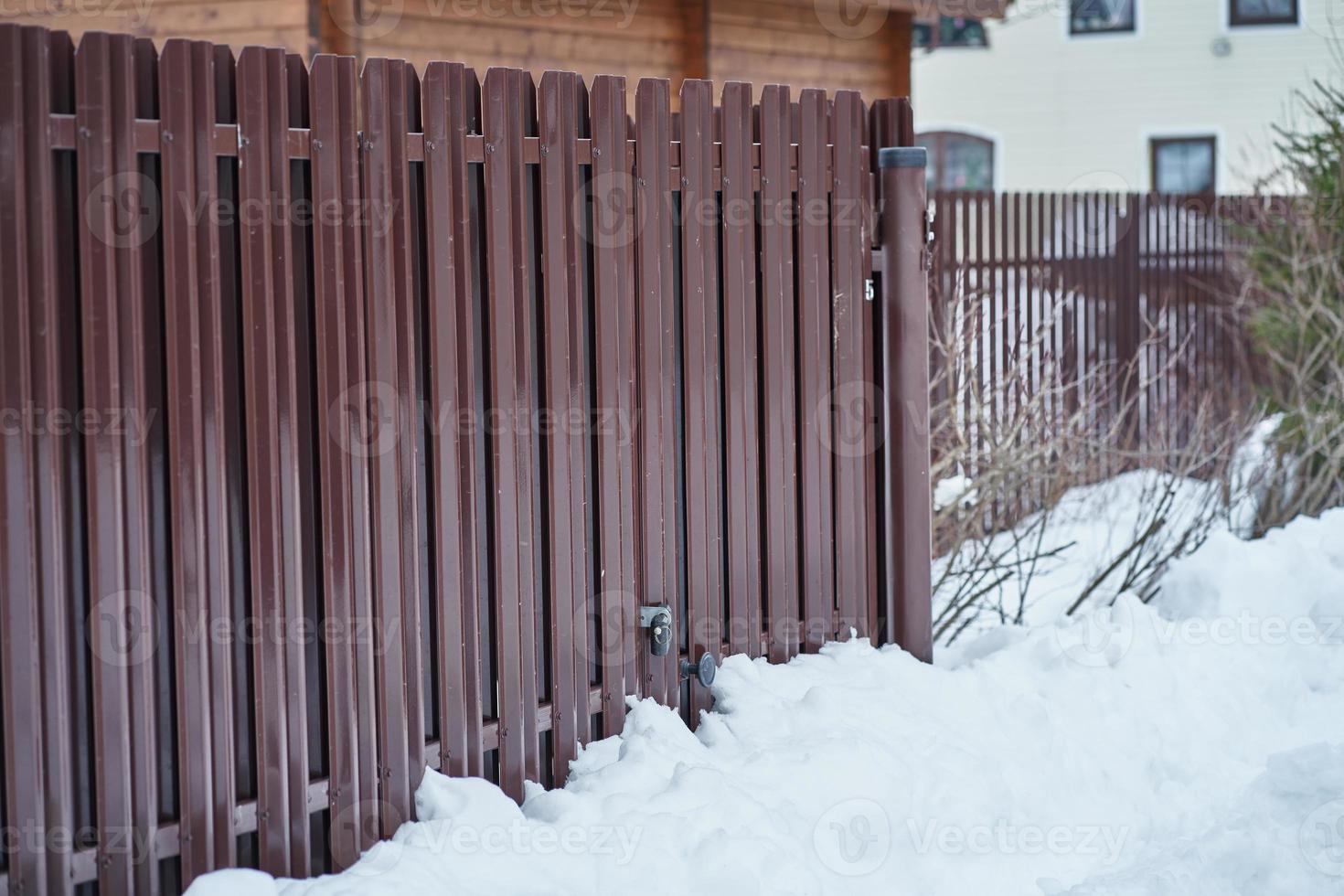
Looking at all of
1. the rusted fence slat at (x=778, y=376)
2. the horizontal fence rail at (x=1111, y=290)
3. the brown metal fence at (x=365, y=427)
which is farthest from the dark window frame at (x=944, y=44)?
the brown metal fence at (x=365, y=427)

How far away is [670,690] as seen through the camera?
14.1 ft

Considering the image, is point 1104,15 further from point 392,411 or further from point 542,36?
point 392,411

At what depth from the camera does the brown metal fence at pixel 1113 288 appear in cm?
1033

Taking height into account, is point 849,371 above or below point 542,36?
below

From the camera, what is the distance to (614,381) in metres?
Answer: 4.13

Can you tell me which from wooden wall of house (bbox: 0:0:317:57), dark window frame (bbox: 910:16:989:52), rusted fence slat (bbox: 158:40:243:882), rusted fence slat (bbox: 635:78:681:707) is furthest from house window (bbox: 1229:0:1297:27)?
rusted fence slat (bbox: 158:40:243:882)

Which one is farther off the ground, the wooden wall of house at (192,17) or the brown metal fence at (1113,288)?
the wooden wall of house at (192,17)

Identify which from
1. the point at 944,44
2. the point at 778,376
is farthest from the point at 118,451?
the point at 944,44

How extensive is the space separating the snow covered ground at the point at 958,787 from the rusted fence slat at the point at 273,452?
205 mm

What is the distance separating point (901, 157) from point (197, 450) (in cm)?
275

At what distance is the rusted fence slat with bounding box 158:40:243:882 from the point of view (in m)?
3.05

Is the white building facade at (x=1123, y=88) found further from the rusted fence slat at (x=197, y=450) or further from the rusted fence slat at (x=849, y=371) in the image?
the rusted fence slat at (x=197, y=450)

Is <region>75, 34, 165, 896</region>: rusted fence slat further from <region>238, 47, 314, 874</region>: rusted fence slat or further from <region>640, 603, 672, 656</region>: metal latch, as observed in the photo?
<region>640, 603, 672, 656</region>: metal latch

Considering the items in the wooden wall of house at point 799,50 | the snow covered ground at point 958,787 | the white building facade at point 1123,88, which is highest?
the white building facade at point 1123,88
